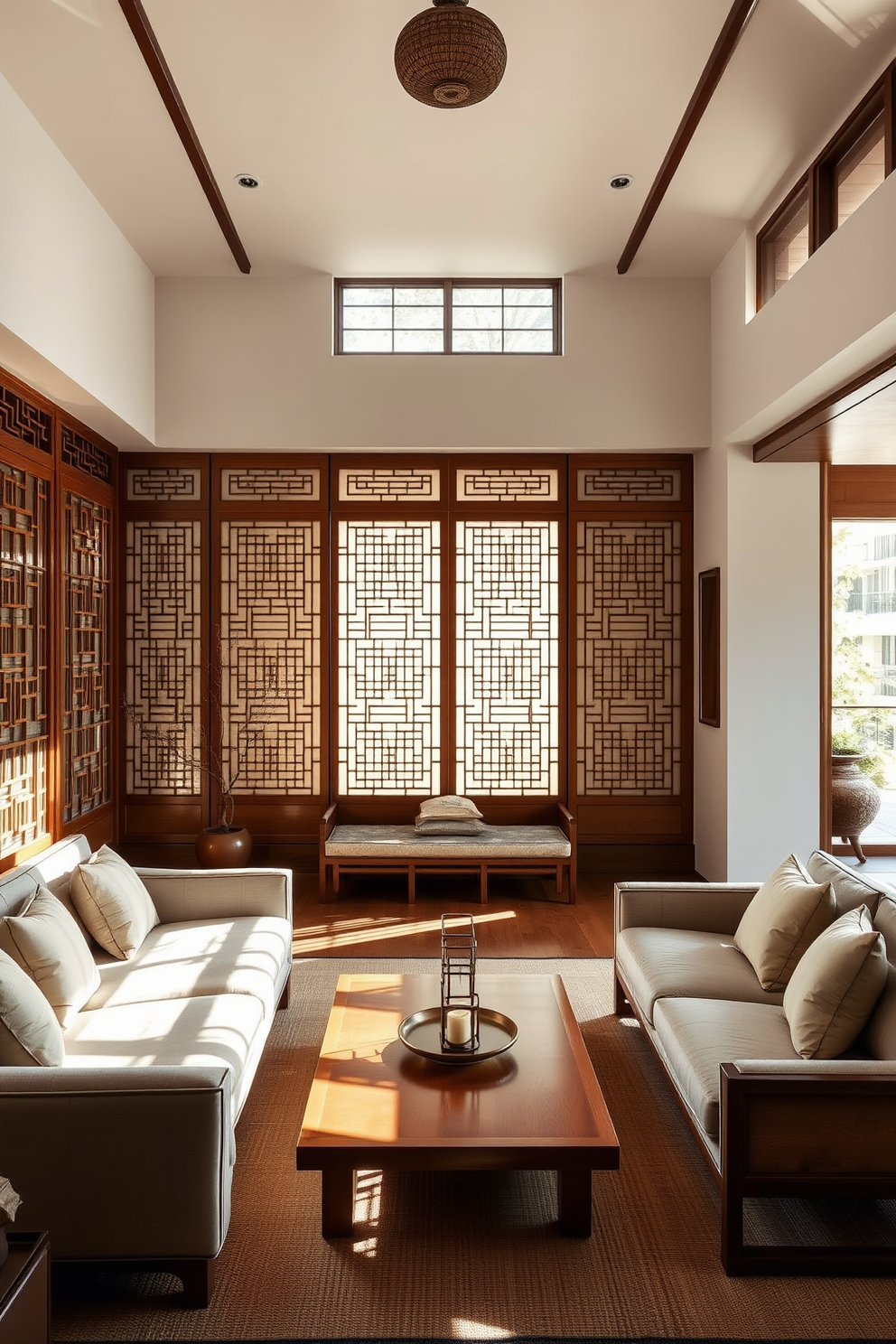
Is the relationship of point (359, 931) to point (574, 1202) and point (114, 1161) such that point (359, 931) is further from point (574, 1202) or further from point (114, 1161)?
point (114, 1161)

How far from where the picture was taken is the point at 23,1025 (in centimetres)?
214

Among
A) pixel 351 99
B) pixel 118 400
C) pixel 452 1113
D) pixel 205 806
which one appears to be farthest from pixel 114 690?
pixel 452 1113

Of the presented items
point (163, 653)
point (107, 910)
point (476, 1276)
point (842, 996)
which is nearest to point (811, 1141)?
point (842, 996)

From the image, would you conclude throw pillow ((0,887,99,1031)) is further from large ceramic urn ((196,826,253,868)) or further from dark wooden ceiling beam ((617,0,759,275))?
dark wooden ceiling beam ((617,0,759,275))

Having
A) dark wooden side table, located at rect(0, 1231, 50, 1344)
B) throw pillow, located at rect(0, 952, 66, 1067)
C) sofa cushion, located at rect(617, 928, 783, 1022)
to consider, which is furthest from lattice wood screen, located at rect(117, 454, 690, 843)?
dark wooden side table, located at rect(0, 1231, 50, 1344)

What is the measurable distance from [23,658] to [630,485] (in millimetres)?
3627

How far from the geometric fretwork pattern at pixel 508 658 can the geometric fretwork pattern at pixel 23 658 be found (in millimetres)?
2434

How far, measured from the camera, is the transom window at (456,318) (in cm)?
548

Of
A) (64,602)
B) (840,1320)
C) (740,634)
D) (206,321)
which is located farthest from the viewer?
(206,321)

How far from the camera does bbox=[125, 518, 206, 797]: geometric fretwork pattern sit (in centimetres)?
560

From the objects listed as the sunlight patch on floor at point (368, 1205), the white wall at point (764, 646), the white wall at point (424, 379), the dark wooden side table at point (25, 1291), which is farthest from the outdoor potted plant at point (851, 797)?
the dark wooden side table at point (25, 1291)

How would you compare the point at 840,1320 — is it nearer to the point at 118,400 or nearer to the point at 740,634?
the point at 740,634

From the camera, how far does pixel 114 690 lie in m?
5.50

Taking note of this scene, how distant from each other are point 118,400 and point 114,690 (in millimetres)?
1753
